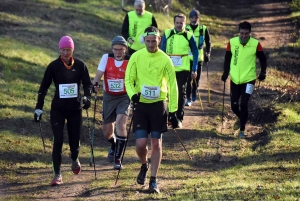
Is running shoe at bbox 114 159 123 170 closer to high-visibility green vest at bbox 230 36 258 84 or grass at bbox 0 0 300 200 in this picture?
grass at bbox 0 0 300 200

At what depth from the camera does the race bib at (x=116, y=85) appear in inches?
411

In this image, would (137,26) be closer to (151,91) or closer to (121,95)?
(121,95)

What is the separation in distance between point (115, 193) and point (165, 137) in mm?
4495

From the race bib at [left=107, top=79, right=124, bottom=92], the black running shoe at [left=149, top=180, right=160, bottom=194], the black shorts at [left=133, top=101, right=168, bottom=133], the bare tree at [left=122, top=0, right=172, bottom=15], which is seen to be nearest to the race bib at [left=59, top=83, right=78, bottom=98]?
the race bib at [left=107, top=79, right=124, bottom=92]

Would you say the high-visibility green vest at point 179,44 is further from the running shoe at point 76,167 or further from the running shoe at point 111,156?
the running shoe at point 76,167

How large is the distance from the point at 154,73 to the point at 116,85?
1.69m

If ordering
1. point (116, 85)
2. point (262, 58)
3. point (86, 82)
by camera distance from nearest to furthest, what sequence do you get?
1. point (86, 82)
2. point (116, 85)
3. point (262, 58)

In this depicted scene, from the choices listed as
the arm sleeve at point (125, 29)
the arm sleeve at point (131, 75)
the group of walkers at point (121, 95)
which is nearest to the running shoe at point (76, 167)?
the group of walkers at point (121, 95)

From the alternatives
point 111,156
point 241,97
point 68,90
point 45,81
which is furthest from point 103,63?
point 241,97

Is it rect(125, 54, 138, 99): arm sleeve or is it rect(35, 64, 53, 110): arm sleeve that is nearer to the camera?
rect(125, 54, 138, 99): arm sleeve

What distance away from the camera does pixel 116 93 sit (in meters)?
10.6

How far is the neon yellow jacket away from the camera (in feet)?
29.2

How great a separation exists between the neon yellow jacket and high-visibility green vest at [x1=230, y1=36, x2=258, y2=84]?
13.3 ft

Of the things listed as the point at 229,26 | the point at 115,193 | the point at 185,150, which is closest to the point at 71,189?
the point at 115,193
